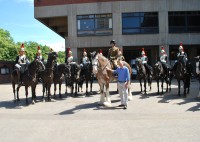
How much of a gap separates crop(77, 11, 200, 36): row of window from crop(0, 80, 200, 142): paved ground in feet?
75.5

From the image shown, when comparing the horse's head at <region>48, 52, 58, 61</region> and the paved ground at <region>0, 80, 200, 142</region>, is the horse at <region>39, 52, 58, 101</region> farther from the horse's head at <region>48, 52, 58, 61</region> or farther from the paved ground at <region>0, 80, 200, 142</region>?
the paved ground at <region>0, 80, 200, 142</region>

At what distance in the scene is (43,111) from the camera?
13.5 m

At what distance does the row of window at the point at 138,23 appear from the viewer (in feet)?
124

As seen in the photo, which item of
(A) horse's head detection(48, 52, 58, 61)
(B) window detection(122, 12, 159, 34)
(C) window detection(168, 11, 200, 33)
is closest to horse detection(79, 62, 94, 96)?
(A) horse's head detection(48, 52, 58, 61)

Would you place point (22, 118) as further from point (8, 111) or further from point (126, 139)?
point (126, 139)

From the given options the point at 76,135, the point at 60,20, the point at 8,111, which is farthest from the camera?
the point at 60,20

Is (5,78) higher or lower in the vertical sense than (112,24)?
lower

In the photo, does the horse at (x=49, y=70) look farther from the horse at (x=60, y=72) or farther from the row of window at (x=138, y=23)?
the row of window at (x=138, y=23)

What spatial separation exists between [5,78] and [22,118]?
28.8 meters

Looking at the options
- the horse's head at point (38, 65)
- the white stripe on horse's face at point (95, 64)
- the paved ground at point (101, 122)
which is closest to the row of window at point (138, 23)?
the horse's head at point (38, 65)

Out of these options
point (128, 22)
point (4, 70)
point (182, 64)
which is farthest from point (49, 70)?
point (4, 70)

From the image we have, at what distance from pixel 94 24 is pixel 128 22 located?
432 centimetres

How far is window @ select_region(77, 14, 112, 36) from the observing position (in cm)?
3800

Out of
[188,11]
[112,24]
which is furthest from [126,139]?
[188,11]
